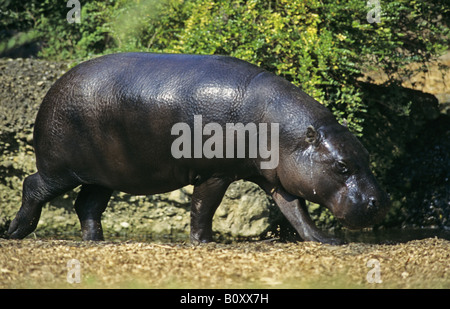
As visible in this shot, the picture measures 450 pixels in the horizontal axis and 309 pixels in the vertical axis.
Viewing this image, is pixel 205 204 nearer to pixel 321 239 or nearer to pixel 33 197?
pixel 321 239

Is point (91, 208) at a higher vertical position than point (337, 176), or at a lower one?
lower

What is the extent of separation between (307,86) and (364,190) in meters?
3.27

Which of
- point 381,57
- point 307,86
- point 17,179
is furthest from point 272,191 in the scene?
point 17,179

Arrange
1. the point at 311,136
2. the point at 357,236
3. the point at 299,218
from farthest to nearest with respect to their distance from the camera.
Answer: the point at 357,236 → the point at 299,218 → the point at 311,136

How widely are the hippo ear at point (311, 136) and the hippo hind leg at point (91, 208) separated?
2.55 meters

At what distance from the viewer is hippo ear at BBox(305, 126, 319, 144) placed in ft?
21.9

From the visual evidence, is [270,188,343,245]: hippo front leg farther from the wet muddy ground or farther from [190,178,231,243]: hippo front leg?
[190,178,231,243]: hippo front leg

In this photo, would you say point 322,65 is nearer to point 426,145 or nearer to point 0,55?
point 426,145

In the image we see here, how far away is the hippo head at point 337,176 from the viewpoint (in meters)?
6.65

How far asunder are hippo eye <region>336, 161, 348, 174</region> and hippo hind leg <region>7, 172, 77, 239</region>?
9.20ft

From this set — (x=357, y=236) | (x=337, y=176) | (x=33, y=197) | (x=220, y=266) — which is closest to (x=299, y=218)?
(x=337, y=176)

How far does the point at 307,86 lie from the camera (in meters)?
9.68

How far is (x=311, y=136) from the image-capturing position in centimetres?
673

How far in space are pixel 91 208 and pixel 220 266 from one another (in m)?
2.68
